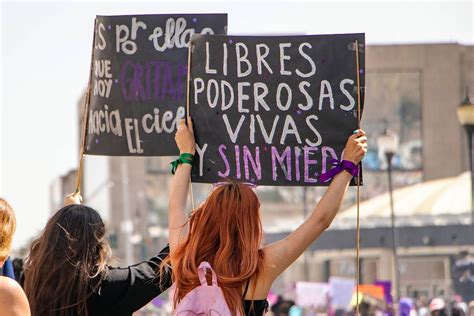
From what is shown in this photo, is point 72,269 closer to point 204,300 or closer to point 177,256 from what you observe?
point 177,256

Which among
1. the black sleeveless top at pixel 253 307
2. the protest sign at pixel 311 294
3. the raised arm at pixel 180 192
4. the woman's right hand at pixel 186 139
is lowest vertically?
the protest sign at pixel 311 294

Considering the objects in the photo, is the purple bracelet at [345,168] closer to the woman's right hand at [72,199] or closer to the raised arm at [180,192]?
the raised arm at [180,192]

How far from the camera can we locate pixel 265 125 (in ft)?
26.9

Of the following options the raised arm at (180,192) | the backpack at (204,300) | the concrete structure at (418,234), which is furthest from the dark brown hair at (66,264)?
the concrete structure at (418,234)

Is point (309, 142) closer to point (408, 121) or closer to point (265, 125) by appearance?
point (265, 125)

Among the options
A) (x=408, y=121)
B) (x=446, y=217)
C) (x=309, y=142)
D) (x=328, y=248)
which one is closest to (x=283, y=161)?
(x=309, y=142)

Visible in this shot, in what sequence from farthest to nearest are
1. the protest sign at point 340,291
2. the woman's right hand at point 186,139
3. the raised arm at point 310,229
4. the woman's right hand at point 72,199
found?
the protest sign at point 340,291, the woman's right hand at point 72,199, the woman's right hand at point 186,139, the raised arm at point 310,229

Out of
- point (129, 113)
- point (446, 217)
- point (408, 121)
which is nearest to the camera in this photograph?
point (129, 113)

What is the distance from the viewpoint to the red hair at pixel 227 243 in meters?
6.59

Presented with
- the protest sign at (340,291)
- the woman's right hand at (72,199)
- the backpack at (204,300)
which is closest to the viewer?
the backpack at (204,300)

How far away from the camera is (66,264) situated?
276 inches

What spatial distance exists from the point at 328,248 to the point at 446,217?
5.97 meters

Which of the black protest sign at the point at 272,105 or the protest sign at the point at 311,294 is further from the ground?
the black protest sign at the point at 272,105

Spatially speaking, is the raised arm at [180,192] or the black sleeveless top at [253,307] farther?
the raised arm at [180,192]
